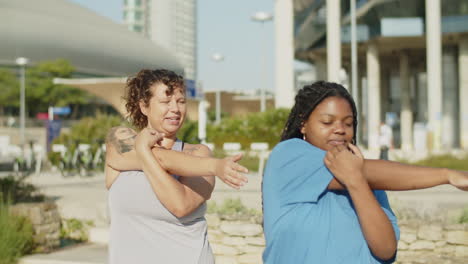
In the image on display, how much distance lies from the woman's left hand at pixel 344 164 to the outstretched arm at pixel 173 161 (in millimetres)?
270

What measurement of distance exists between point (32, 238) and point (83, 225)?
154 centimetres

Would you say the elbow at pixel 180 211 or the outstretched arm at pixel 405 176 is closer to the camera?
the outstretched arm at pixel 405 176

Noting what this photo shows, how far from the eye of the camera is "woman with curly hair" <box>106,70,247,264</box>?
2.50 meters

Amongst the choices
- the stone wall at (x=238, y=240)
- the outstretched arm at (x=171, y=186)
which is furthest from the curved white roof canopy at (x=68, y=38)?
the outstretched arm at (x=171, y=186)

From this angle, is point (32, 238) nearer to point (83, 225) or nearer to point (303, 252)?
point (83, 225)

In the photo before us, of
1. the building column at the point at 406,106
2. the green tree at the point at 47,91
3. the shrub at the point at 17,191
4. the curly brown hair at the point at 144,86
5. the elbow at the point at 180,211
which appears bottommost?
the shrub at the point at 17,191

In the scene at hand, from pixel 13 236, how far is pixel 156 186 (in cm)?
491

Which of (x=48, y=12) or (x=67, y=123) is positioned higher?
(x=48, y=12)

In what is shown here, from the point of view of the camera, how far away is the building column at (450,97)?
148 feet

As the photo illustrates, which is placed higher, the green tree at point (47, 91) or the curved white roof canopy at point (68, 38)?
the curved white roof canopy at point (68, 38)

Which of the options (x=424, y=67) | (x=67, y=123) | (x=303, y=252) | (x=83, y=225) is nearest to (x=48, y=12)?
(x=67, y=123)

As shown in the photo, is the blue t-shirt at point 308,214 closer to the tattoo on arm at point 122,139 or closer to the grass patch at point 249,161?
the tattoo on arm at point 122,139

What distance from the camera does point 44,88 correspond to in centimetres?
6462

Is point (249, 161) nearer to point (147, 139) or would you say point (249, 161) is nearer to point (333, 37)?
point (333, 37)
